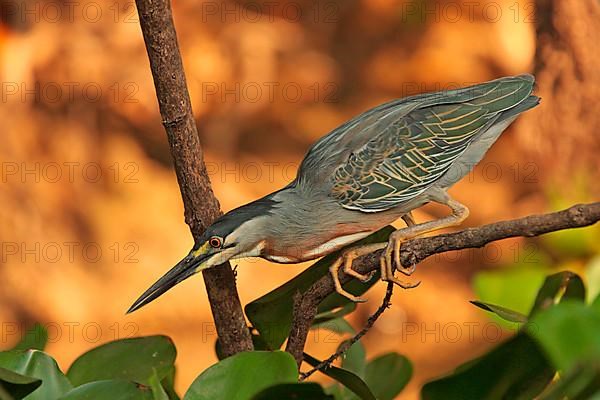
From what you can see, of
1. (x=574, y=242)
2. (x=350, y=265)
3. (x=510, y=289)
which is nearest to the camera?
(x=350, y=265)

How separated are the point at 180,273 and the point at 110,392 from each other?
0.41m

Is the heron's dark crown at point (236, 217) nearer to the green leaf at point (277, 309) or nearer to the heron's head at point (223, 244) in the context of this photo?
the heron's head at point (223, 244)

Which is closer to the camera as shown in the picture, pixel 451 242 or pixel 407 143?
Result: pixel 451 242

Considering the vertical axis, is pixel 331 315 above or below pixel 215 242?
below

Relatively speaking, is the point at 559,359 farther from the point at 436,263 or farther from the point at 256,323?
the point at 436,263

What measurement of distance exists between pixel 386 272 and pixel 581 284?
273 mm

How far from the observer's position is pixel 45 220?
372 cm

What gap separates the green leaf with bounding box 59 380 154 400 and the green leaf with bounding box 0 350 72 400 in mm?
62

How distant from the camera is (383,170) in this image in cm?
145

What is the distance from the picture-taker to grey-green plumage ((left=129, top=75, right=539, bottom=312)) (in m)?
1.34

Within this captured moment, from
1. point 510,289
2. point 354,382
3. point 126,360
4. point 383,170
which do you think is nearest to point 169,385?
point 126,360

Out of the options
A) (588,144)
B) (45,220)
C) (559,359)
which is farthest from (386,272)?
(45,220)

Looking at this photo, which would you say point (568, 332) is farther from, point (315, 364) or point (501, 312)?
point (315, 364)

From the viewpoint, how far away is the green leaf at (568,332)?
53 centimetres
